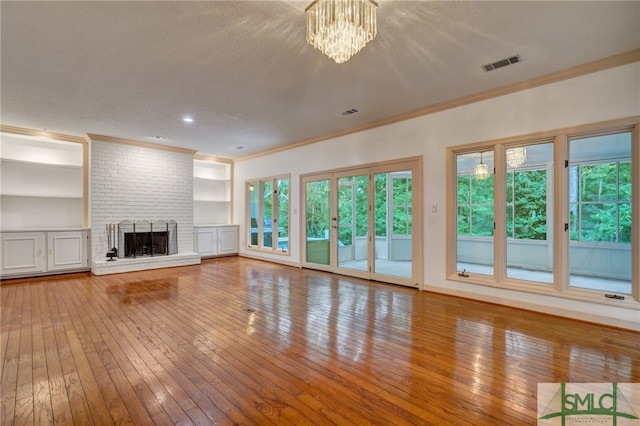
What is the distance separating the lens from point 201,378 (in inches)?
86.2

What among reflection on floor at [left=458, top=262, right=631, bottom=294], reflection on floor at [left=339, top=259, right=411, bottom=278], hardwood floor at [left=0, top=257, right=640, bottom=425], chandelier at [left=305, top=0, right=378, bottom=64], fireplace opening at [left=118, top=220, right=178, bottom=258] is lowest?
hardwood floor at [left=0, top=257, right=640, bottom=425]

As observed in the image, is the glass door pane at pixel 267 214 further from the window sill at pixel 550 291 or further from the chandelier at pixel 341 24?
the chandelier at pixel 341 24

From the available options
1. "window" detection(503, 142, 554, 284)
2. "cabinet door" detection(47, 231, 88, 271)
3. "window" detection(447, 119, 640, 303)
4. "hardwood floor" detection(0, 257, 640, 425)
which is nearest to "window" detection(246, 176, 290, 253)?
"hardwood floor" detection(0, 257, 640, 425)

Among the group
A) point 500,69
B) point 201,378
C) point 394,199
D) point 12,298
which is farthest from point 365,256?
point 12,298

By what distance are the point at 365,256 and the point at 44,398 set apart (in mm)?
4684

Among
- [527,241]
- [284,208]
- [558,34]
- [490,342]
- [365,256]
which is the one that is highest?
[558,34]

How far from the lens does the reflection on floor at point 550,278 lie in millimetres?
3520

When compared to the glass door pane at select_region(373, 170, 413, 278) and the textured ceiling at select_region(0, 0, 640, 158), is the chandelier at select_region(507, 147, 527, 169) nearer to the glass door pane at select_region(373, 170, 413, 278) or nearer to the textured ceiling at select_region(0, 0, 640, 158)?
the textured ceiling at select_region(0, 0, 640, 158)

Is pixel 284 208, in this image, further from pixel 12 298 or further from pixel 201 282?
pixel 12 298

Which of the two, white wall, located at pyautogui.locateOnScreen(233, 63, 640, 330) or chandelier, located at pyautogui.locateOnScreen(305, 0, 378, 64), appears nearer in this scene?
chandelier, located at pyautogui.locateOnScreen(305, 0, 378, 64)

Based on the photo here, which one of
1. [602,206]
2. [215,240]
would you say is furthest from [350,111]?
[215,240]

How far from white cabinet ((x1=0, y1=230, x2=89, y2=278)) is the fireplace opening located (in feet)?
2.22

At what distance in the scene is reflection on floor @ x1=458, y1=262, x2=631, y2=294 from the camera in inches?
139

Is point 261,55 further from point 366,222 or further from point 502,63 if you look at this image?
point 366,222
